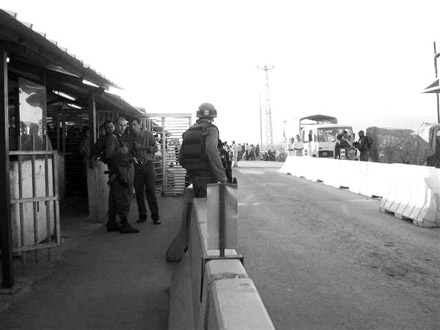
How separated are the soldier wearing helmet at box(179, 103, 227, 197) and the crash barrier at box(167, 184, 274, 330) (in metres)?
0.71

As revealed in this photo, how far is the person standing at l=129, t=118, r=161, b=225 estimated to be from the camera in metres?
9.08

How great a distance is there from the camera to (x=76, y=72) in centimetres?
696

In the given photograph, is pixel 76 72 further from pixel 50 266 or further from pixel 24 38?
pixel 50 266

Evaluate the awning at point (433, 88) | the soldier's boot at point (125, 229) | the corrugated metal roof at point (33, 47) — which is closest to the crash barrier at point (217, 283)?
the corrugated metal roof at point (33, 47)

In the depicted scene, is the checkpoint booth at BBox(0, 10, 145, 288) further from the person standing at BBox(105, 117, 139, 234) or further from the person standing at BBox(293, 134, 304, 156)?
the person standing at BBox(293, 134, 304, 156)

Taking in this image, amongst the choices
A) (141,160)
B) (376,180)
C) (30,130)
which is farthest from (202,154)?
(376,180)

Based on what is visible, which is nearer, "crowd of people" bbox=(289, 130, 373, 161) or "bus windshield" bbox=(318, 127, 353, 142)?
"crowd of people" bbox=(289, 130, 373, 161)

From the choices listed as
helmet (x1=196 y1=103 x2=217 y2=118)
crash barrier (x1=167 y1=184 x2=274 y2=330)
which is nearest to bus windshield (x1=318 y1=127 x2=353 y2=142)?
helmet (x1=196 y1=103 x2=217 y2=118)

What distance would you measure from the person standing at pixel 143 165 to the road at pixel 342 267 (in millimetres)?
1862

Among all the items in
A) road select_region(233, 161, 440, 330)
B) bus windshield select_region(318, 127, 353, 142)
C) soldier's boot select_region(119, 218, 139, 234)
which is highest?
bus windshield select_region(318, 127, 353, 142)

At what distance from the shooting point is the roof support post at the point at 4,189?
5.01m

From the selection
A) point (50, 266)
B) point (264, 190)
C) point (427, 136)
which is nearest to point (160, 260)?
point (50, 266)

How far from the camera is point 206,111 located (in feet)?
18.8

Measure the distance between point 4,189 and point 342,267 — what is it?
4168 millimetres
